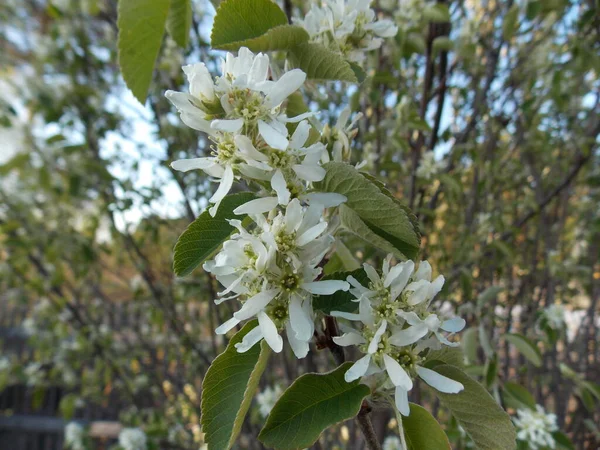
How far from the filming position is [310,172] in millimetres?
528

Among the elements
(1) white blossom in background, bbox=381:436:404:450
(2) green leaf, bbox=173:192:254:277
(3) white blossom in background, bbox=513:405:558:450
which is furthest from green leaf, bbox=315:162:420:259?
(1) white blossom in background, bbox=381:436:404:450

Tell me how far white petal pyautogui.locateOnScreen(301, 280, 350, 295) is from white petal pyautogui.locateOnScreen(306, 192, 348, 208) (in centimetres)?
9

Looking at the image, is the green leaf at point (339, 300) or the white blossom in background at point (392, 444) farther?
the white blossom in background at point (392, 444)

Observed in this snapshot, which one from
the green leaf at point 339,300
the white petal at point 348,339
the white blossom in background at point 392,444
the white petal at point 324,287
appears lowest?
the white blossom in background at point 392,444

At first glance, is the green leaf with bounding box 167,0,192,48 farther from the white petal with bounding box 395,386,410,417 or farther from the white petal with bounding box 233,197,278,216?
the white petal with bounding box 395,386,410,417

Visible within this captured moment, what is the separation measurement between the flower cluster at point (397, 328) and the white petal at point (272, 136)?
18 centimetres

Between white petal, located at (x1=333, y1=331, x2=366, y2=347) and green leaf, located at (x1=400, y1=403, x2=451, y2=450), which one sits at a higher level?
white petal, located at (x1=333, y1=331, x2=366, y2=347)

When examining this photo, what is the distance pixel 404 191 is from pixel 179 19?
1434 mm

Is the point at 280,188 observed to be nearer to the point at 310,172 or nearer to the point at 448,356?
the point at 310,172

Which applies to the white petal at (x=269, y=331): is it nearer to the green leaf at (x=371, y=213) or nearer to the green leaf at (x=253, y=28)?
the green leaf at (x=371, y=213)

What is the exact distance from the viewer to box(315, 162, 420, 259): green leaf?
1.71ft

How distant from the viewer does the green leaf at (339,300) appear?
571mm

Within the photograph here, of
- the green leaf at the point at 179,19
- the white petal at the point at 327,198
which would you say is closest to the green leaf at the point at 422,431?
the white petal at the point at 327,198

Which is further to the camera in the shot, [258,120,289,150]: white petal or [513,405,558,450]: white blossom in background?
[513,405,558,450]: white blossom in background
